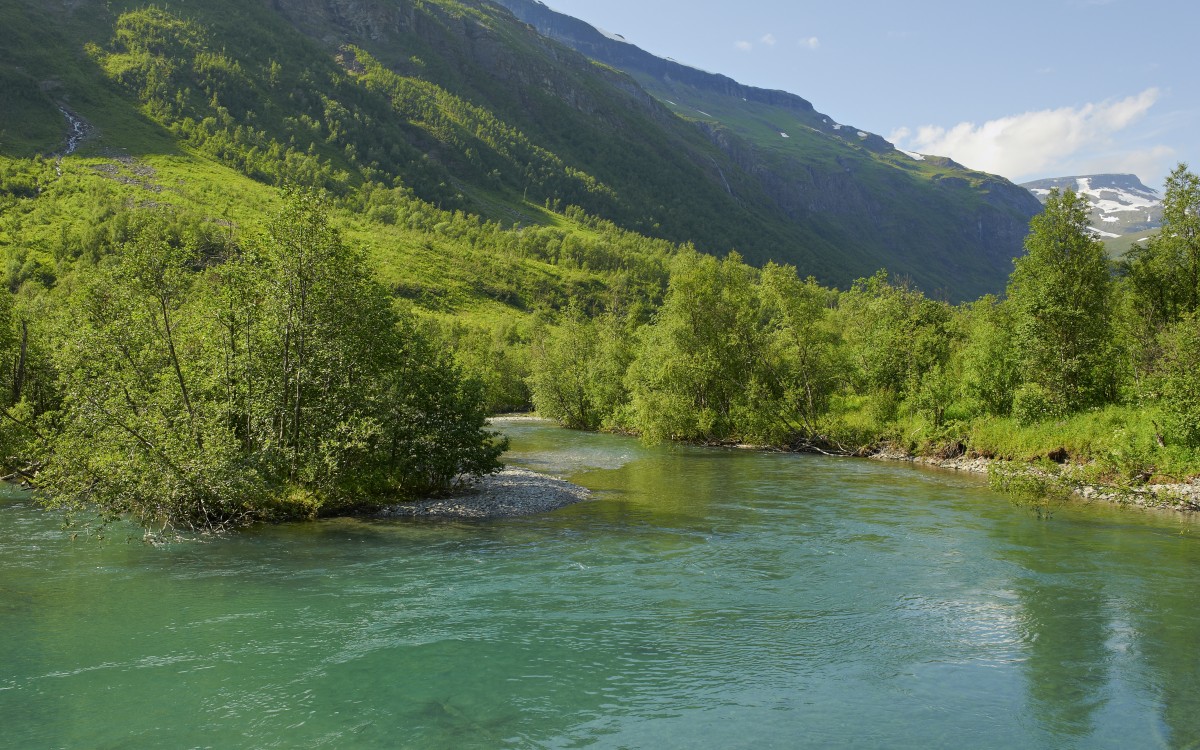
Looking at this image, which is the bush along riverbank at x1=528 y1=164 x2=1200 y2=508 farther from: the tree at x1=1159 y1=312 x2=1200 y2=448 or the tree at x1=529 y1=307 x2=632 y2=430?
the tree at x1=529 y1=307 x2=632 y2=430

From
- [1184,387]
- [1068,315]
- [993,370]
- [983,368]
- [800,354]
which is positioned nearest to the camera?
[1184,387]

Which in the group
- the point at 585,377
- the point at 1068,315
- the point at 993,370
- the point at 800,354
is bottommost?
the point at 585,377

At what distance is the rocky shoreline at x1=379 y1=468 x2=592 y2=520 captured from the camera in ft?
106

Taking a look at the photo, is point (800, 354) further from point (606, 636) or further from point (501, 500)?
point (606, 636)

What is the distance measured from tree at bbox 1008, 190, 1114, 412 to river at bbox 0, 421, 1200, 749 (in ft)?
55.3

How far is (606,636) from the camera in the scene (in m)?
17.8

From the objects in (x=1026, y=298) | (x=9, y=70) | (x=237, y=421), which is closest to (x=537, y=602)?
(x=237, y=421)

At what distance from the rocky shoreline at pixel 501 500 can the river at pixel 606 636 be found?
231 centimetres

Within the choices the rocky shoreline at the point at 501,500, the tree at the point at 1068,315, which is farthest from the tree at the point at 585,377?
the tree at the point at 1068,315

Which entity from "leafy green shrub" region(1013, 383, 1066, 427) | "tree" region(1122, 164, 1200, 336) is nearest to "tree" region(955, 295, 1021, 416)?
"leafy green shrub" region(1013, 383, 1066, 427)

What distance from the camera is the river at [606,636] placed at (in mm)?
13484

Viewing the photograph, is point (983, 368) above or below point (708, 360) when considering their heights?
above

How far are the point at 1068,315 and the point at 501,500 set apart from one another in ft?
113

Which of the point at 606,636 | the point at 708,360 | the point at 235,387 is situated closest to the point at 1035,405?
the point at 708,360
